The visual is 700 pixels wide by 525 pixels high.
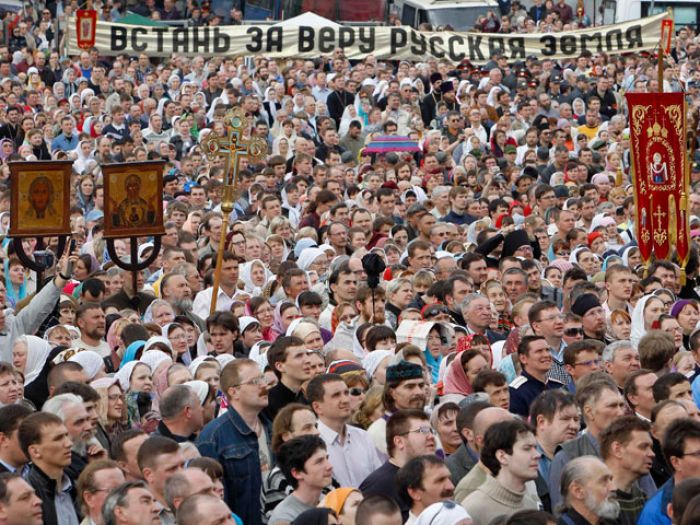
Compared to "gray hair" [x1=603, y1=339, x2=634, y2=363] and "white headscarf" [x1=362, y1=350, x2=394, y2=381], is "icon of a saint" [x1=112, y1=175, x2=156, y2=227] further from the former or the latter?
"gray hair" [x1=603, y1=339, x2=634, y2=363]

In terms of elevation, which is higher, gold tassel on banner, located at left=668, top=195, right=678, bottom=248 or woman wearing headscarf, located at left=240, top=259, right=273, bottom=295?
gold tassel on banner, located at left=668, top=195, right=678, bottom=248

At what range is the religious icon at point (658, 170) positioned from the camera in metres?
15.4

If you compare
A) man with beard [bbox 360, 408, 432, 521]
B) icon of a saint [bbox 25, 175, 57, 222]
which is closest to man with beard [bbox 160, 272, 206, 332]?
icon of a saint [bbox 25, 175, 57, 222]

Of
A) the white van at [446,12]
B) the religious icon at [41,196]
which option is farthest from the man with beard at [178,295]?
the white van at [446,12]

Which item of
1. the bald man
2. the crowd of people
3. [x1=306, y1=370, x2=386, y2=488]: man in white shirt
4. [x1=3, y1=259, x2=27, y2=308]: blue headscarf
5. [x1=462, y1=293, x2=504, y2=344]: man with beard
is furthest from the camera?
[x1=3, y1=259, x2=27, y2=308]: blue headscarf

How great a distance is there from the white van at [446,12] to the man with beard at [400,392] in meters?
25.1

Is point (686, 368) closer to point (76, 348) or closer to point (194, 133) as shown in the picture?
point (76, 348)

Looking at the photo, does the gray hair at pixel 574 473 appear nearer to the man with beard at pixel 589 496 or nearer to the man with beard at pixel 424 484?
the man with beard at pixel 589 496

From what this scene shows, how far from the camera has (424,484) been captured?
7703 mm

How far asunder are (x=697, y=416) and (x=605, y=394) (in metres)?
0.50

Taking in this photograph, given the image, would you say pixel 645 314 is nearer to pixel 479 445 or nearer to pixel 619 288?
pixel 619 288

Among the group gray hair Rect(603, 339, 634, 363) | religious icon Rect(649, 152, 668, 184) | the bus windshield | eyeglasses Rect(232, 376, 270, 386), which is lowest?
gray hair Rect(603, 339, 634, 363)

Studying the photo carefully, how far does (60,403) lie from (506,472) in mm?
2359

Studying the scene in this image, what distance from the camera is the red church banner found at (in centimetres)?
1522
